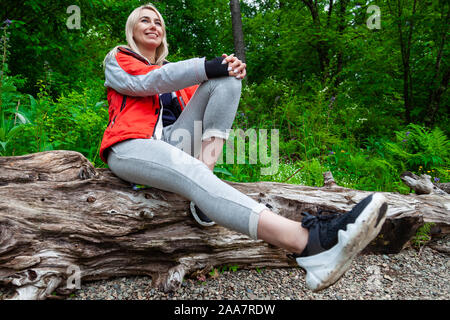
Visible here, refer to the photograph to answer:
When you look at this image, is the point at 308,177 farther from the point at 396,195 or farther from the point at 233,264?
the point at 233,264

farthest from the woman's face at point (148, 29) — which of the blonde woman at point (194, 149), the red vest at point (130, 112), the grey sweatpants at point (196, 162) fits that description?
the grey sweatpants at point (196, 162)

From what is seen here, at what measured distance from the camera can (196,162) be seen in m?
1.58

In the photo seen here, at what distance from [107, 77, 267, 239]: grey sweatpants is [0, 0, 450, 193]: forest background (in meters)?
0.83

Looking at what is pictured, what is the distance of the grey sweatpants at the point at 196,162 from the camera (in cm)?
141

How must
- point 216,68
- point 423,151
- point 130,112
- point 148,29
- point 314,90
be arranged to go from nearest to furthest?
point 216,68 → point 130,112 → point 148,29 → point 423,151 → point 314,90

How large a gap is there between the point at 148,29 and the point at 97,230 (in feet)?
4.68

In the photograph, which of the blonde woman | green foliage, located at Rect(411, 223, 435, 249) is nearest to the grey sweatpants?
the blonde woman

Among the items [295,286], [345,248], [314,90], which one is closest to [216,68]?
[345,248]

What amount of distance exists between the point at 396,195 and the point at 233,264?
60.2 inches

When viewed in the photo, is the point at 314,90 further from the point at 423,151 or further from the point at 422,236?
the point at 422,236

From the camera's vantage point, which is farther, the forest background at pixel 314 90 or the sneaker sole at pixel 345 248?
the forest background at pixel 314 90

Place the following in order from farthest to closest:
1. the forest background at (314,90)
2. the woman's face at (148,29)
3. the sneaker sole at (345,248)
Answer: the forest background at (314,90) → the woman's face at (148,29) → the sneaker sole at (345,248)

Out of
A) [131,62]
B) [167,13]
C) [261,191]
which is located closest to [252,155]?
[261,191]

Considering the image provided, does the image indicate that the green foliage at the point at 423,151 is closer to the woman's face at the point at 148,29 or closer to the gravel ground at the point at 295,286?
the gravel ground at the point at 295,286
